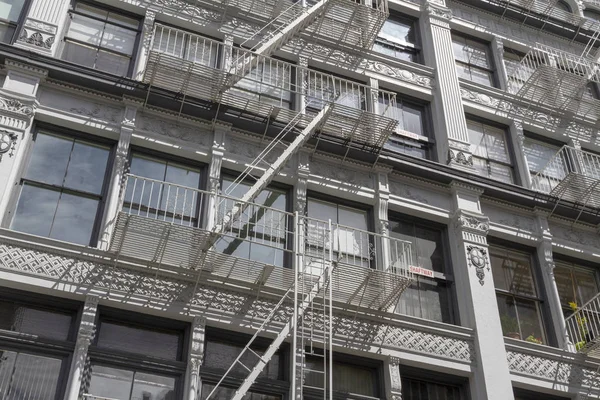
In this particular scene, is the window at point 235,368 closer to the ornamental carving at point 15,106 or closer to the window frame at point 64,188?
the window frame at point 64,188

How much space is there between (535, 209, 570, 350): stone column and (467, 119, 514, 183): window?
A: 5.33ft

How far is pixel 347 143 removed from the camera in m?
16.9

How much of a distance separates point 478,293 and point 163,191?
700 centimetres

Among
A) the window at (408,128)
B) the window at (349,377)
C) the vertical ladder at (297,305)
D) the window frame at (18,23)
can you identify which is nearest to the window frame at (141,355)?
the vertical ladder at (297,305)

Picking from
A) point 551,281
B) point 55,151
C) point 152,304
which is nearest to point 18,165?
point 55,151

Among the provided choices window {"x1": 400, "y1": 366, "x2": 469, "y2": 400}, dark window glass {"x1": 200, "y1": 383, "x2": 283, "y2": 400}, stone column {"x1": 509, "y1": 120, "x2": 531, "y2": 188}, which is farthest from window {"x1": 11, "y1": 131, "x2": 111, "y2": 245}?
stone column {"x1": 509, "y1": 120, "x2": 531, "y2": 188}

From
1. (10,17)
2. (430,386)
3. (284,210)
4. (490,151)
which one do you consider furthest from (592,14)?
(10,17)

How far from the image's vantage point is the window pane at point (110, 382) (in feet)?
39.7

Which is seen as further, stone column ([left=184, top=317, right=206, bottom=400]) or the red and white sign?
the red and white sign

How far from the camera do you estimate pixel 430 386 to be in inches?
580

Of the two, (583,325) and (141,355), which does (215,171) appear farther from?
(583,325)

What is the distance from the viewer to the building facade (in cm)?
1297

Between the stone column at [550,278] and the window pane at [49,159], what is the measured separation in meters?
11.0

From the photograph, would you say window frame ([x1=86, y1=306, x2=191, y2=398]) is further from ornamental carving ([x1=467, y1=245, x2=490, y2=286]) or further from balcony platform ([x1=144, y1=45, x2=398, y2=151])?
ornamental carving ([x1=467, y1=245, x2=490, y2=286])
